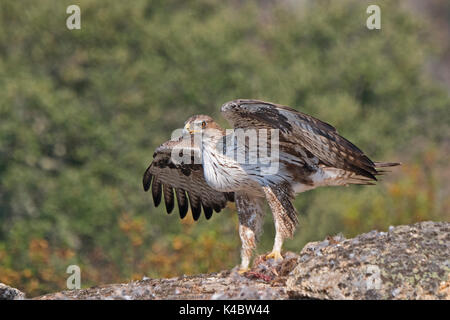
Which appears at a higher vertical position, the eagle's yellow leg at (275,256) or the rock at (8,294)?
the eagle's yellow leg at (275,256)

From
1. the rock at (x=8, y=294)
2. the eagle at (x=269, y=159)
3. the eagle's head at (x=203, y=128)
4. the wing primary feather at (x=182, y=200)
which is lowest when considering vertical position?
the rock at (x=8, y=294)

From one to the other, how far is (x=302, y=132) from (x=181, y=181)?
274cm

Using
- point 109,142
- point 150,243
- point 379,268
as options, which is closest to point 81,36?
point 109,142

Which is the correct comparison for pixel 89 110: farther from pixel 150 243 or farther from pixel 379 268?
pixel 379 268

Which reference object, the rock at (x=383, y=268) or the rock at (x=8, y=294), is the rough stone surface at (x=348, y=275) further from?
the rock at (x=8, y=294)

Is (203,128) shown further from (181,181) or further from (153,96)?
(153,96)

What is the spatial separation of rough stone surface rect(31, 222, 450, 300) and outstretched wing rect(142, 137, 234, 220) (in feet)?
6.76

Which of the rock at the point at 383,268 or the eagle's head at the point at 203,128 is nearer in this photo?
the rock at the point at 383,268

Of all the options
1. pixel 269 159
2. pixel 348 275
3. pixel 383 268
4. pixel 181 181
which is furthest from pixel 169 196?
pixel 383 268

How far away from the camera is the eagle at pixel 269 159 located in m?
8.12

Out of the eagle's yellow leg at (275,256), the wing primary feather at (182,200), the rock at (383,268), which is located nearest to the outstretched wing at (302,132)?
the eagle's yellow leg at (275,256)

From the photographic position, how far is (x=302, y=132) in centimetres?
818

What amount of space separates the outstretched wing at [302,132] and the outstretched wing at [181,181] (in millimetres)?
1433

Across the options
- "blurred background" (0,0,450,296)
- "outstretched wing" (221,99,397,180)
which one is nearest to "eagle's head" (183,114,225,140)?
"outstretched wing" (221,99,397,180)
